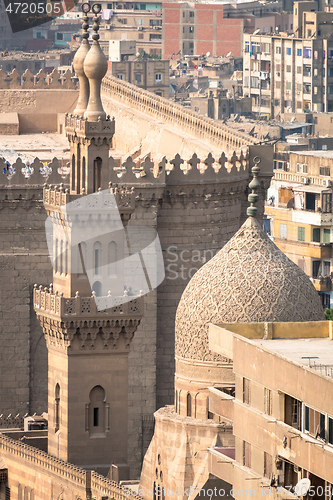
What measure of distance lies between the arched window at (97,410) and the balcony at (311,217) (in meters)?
54.3

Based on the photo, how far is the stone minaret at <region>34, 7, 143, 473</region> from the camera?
45.0 meters

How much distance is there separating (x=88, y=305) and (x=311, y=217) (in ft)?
182

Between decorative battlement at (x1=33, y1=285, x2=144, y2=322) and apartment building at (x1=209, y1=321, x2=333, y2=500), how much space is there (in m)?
4.91

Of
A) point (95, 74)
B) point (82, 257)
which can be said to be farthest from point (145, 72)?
point (82, 257)

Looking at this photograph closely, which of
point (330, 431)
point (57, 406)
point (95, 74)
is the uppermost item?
point (95, 74)

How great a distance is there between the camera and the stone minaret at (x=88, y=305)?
45031mm

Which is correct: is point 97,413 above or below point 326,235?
below

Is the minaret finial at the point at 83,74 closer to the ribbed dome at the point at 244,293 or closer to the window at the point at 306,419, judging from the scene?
the ribbed dome at the point at 244,293

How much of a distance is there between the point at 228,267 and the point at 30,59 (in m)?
137

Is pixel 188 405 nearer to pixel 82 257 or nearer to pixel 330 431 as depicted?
pixel 82 257

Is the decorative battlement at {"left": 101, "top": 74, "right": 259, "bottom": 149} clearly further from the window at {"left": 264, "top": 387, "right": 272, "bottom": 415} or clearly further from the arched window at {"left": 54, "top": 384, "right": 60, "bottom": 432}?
the window at {"left": 264, "top": 387, "right": 272, "bottom": 415}

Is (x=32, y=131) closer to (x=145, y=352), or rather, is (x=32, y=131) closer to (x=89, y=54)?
(x=145, y=352)

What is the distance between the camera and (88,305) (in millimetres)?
45312

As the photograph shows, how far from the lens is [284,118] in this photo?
6250 inches
